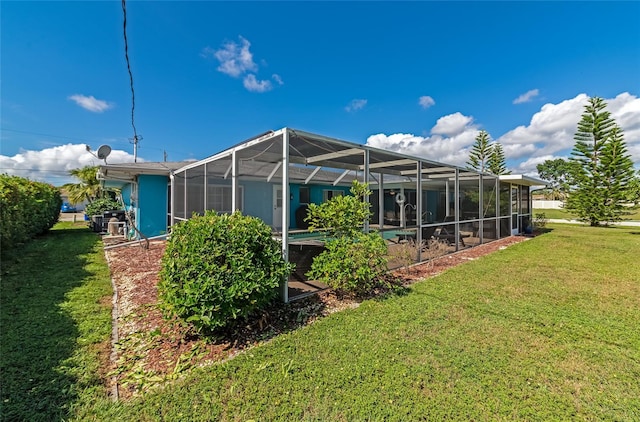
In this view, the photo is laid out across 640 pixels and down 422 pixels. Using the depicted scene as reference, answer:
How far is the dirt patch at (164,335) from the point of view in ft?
7.95

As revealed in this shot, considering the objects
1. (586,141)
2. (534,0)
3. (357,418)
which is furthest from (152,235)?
(586,141)

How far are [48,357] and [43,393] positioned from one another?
1.91 ft

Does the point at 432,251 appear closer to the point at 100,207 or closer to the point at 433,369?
the point at 433,369

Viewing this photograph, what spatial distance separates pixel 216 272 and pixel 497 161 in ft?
86.6

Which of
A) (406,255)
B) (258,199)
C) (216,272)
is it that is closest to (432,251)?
(406,255)

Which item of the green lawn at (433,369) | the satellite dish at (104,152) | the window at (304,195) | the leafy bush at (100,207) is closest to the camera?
the green lawn at (433,369)

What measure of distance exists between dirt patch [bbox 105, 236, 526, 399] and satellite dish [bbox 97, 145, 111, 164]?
21.9ft

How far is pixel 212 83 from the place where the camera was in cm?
1057

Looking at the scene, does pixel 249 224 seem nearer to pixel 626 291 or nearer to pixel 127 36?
pixel 127 36

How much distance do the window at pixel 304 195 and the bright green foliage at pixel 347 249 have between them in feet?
28.2

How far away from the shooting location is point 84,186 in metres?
16.6

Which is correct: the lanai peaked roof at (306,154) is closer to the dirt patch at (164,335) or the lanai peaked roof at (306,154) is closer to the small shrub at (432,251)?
the small shrub at (432,251)

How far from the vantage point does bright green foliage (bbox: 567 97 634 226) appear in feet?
47.3

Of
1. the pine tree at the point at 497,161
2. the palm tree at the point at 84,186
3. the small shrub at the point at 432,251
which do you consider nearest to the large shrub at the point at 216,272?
the small shrub at the point at 432,251
